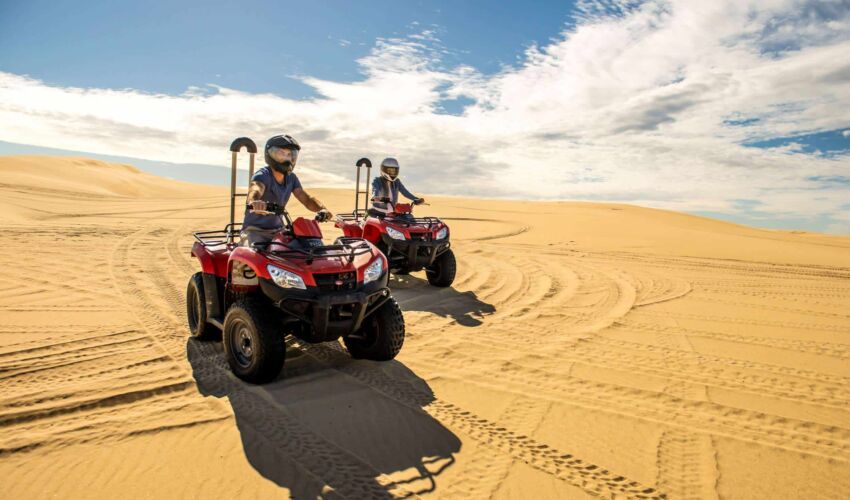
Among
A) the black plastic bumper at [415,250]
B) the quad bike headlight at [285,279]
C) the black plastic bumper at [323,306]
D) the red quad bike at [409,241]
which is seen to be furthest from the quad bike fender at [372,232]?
the quad bike headlight at [285,279]

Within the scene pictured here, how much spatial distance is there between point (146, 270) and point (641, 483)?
8721 mm

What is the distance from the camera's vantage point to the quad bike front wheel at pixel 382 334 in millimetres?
4824

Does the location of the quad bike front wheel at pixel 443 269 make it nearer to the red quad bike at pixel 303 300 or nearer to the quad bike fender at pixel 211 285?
the red quad bike at pixel 303 300

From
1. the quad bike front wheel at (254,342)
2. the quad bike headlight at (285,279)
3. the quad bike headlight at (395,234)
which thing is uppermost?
the quad bike headlight at (395,234)

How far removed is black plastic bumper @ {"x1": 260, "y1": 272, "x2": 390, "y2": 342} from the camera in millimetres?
4223

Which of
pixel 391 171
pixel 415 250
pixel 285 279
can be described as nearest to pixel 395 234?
pixel 415 250

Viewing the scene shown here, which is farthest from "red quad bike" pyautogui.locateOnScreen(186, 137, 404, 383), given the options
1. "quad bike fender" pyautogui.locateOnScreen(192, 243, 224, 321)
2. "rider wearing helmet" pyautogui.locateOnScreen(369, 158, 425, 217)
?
"rider wearing helmet" pyautogui.locateOnScreen(369, 158, 425, 217)

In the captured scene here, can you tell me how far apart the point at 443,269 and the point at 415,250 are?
71cm

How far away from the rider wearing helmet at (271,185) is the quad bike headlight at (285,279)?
2.67 ft

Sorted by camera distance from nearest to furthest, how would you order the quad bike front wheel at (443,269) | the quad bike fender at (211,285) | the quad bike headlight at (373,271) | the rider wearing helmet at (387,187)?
the quad bike headlight at (373,271)
the quad bike fender at (211,285)
the quad bike front wheel at (443,269)
the rider wearing helmet at (387,187)

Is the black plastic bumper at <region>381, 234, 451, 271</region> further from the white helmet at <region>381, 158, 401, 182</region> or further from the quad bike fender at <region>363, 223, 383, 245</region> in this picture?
the white helmet at <region>381, 158, 401, 182</region>

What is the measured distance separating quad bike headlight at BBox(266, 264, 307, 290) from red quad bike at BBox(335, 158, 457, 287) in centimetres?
385

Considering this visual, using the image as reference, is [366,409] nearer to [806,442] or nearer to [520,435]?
[520,435]

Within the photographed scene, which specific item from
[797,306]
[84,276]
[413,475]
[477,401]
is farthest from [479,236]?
[413,475]
